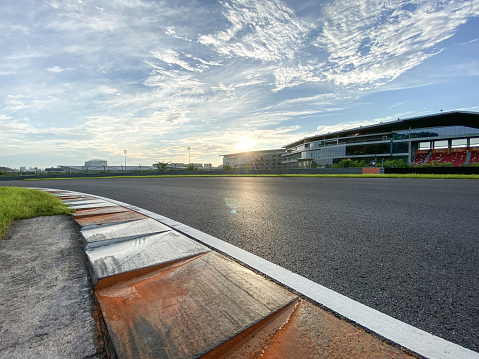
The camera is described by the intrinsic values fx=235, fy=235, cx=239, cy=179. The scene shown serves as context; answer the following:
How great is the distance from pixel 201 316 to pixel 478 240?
294 centimetres

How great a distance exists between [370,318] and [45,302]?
1810mm

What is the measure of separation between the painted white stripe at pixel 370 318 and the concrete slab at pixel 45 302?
109cm

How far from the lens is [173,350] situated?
0.97 m

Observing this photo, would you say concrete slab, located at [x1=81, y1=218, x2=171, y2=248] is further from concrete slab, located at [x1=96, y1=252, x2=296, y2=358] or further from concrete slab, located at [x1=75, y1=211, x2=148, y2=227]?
concrete slab, located at [x1=96, y1=252, x2=296, y2=358]

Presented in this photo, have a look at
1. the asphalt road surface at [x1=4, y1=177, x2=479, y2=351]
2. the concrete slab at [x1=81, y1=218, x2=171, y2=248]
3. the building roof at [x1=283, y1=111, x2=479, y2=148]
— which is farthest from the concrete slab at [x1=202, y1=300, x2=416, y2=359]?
the building roof at [x1=283, y1=111, x2=479, y2=148]

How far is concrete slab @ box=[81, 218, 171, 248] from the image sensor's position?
7.63 ft

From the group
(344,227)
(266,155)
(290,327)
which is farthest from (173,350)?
(266,155)

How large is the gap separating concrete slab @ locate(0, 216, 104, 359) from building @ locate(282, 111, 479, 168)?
2156 inches

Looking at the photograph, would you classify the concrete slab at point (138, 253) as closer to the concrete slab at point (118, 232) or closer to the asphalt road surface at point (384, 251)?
the concrete slab at point (118, 232)

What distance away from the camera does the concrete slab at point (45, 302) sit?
1045mm

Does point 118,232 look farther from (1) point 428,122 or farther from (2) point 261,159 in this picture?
(2) point 261,159

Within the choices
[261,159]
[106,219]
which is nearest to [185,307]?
[106,219]

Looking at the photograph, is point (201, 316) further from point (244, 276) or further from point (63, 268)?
point (63, 268)

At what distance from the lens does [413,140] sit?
170ft
